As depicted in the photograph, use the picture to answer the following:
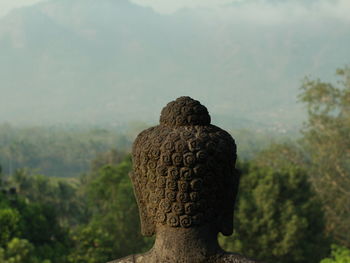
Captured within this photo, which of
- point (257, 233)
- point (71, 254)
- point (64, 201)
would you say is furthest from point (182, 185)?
point (64, 201)

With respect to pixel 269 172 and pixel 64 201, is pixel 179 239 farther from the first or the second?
pixel 64 201

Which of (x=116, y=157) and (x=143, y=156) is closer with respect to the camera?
(x=143, y=156)

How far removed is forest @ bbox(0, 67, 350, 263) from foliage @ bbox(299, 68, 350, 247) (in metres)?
0.07

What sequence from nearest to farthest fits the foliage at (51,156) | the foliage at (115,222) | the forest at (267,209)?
the forest at (267,209), the foliage at (115,222), the foliage at (51,156)

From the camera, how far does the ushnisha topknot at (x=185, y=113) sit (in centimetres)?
370

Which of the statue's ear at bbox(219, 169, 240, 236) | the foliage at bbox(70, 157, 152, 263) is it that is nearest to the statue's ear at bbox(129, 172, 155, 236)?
the statue's ear at bbox(219, 169, 240, 236)

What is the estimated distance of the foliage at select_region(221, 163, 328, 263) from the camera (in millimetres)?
25281

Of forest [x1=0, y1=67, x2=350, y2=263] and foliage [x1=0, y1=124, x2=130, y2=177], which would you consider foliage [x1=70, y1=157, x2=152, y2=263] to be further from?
foliage [x1=0, y1=124, x2=130, y2=177]

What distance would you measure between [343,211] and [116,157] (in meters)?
43.5

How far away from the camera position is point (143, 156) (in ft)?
12.0

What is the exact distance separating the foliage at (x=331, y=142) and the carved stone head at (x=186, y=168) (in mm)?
31838

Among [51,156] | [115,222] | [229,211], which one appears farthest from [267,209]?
[51,156]

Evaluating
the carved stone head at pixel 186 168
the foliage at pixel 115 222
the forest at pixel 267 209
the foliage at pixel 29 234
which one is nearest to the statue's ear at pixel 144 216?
the carved stone head at pixel 186 168

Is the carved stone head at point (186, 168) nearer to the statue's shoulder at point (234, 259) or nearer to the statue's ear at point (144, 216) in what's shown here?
the statue's ear at point (144, 216)
